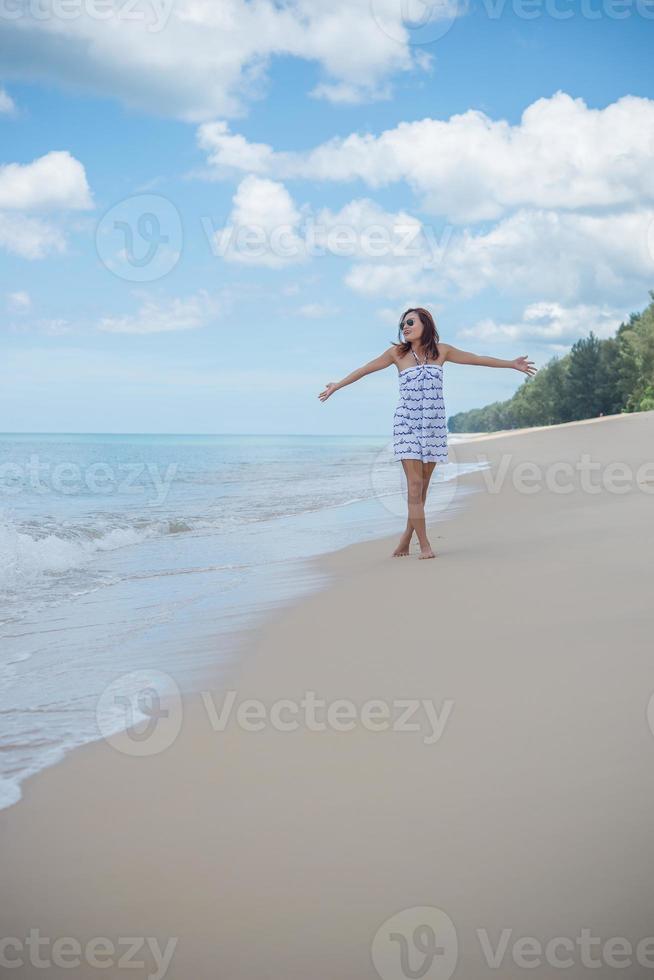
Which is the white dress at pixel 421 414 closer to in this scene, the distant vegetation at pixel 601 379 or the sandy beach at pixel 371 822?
the sandy beach at pixel 371 822

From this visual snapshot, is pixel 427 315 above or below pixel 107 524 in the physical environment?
above

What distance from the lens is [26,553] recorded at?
871cm

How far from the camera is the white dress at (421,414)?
23.7 feet

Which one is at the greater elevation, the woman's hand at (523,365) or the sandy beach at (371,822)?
the woman's hand at (523,365)

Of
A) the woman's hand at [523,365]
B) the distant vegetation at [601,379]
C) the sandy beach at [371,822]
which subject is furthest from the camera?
the distant vegetation at [601,379]

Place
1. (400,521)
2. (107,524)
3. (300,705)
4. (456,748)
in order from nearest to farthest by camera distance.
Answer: (456,748)
(300,705)
(400,521)
(107,524)

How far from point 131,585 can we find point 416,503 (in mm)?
2537

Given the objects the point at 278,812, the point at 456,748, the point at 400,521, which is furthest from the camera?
the point at 400,521

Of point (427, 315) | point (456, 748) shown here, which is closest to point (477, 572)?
point (427, 315)

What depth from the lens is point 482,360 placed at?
740cm

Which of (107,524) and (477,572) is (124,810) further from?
(107,524)

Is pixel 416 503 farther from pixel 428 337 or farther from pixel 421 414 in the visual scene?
pixel 428 337

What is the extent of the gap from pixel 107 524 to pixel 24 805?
9.52 meters

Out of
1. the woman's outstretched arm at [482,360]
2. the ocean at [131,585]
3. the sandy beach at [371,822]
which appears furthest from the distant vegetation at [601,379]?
the sandy beach at [371,822]
